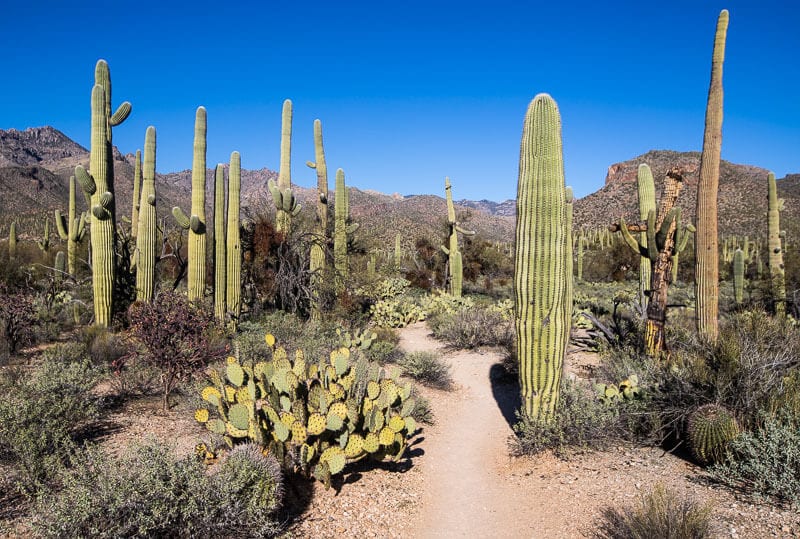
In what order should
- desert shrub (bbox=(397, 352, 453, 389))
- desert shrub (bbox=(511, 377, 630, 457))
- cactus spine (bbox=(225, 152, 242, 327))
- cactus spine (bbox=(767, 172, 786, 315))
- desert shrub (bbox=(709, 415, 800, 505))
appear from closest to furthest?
1. desert shrub (bbox=(709, 415, 800, 505))
2. desert shrub (bbox=(511, 377, 630, 457))
3. desert shrub (bbox=(397, 352, 453, 389))
4. cactus spine (bbox=(225, 152, 242, 327))
5. cactus spine (bbox=(767, 172, 786, 315))

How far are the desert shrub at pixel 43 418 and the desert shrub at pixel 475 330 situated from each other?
7.25 metres

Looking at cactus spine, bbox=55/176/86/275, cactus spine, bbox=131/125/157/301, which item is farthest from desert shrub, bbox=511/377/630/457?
cactus spine, bbox=55/176/86/275

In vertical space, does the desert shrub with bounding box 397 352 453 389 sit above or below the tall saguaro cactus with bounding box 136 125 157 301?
below

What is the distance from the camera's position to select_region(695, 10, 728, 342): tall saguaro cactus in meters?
7.84

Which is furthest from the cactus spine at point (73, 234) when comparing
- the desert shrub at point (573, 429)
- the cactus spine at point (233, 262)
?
the desert shrub at point (573, 429)

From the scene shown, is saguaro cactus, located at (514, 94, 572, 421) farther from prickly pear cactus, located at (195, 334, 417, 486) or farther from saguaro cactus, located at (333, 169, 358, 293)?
saguaro cactus, located at (333, 169, 358, 293)

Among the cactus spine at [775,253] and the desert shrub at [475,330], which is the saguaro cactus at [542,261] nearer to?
the desert shrub at [475,330]

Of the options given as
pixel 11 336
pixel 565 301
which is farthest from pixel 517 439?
pixel 11 336

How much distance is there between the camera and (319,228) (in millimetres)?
13750

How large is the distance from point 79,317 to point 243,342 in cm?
566

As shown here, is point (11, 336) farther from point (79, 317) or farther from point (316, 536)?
point (316, 536)

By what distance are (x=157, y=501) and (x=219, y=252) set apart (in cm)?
840

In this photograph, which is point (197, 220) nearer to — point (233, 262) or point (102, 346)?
point (233, 262)

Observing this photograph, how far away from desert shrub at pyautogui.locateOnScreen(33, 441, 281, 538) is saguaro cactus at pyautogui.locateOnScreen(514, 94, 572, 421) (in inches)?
126
